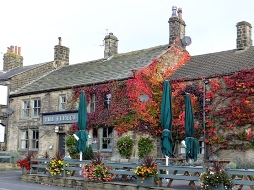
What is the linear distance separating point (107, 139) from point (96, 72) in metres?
5.37

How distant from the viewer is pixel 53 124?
2702 cm

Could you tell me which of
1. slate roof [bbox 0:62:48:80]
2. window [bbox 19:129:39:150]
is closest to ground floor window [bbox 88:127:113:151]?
window [bbox 19:129:39:150]

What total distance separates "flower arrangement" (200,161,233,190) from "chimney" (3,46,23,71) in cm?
2832

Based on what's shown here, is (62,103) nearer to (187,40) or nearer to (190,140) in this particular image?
(187,40)

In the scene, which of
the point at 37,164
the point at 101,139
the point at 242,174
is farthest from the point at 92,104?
the point at 242,174

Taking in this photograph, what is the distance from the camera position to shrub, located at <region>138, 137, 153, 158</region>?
2248 centimetres

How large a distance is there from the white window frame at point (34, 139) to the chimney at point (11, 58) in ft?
33.8

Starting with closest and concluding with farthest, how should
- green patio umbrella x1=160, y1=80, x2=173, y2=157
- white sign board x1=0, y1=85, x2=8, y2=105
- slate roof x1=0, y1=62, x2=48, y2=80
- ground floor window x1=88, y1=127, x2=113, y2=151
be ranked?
green patio umbrella x1=160, y1=80, x2=173, y2=157
ground floor window x1=88, y1=127, x2=113, y2=151
white sign board x1=0, y1=85, x2=8, y2=105
slate roof x1=0, y1=62, x2=48, y2=80

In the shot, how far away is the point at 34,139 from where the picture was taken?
2834 centimetres

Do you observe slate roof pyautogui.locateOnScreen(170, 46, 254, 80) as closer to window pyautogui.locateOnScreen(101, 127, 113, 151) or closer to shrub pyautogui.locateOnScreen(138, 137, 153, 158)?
shrub pyautogui.locateOnScreen(138, 137, 153, 158)

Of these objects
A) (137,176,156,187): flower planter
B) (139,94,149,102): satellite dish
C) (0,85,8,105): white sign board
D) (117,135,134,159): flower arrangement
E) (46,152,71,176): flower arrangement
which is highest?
(0,85,8,105): white sign board

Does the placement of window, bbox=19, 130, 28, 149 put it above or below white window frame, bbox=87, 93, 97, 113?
below

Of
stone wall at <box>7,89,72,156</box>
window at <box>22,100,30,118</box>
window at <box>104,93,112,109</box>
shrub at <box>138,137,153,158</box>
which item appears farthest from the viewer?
window at <box>22,100,30,118</box>

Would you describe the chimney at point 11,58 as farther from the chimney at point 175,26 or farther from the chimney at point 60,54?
the chimney at point 175,26
